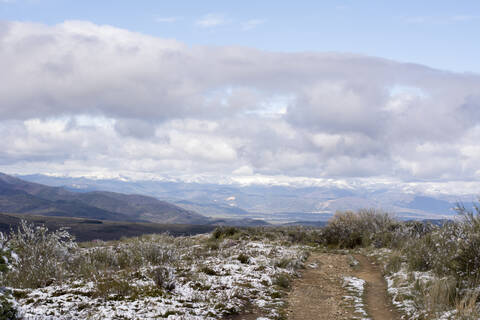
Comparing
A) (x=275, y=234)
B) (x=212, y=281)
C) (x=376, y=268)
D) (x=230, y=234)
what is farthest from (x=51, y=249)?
(x=275, y=234)

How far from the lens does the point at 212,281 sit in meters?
13.1

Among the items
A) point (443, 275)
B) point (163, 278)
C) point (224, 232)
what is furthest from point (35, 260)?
point (224, 232)

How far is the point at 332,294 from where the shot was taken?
1376 cm

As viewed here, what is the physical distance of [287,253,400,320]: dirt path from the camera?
11125 mm

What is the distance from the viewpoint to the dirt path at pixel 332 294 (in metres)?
11.1

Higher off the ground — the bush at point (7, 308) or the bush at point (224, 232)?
the bush at point (7, 308)

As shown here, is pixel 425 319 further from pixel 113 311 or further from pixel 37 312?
pixel 37 312

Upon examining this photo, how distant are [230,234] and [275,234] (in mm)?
4492

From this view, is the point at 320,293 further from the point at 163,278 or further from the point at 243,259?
the point at 163,278

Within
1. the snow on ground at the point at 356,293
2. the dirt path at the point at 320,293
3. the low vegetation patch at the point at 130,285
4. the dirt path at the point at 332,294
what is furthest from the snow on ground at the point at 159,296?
the snow on ground at the point at 356,293

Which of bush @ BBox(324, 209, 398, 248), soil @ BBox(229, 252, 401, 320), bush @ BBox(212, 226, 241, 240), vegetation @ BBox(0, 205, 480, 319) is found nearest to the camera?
vegetation @ BBox(0, 205, 480, 319)

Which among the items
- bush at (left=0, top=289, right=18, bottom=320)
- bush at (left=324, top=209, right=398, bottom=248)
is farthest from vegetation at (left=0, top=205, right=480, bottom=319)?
bush at (left=324, top=209, right=398, bottom=248)

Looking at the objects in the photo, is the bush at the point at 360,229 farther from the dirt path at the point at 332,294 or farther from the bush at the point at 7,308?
the bush at the point at 7,308

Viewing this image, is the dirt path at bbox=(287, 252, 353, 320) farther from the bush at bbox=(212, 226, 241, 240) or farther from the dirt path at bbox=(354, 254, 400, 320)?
the bush at bbox=(212, 226, 241, 240)
